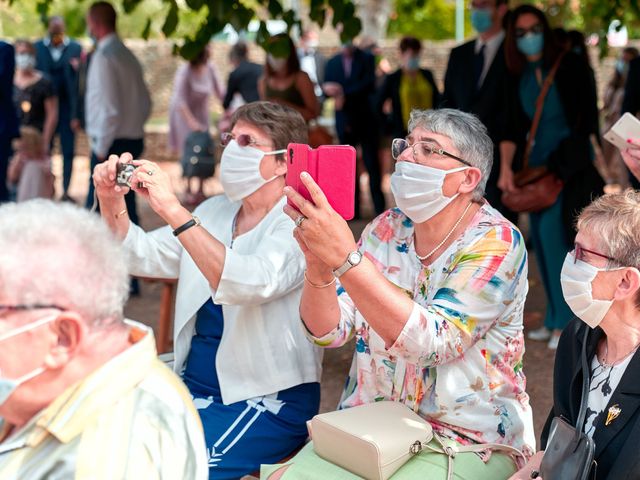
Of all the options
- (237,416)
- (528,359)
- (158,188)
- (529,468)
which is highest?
(158,188)

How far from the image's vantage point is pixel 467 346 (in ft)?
8.68

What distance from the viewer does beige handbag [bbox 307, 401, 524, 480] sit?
2504mm

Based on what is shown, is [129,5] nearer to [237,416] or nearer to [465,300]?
[237,416]

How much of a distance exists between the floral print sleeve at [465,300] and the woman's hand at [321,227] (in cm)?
28

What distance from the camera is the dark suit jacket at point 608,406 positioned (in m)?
2.23

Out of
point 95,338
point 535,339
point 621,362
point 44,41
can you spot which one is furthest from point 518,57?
point 44,41

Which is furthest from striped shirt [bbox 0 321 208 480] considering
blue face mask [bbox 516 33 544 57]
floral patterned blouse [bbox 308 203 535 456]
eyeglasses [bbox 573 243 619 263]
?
blue face mask [bbox 516 33 544 57]

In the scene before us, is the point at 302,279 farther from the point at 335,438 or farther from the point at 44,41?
the point at 44,41

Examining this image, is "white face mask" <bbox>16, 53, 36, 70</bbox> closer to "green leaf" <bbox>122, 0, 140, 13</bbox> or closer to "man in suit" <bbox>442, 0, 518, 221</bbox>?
"green leaf" <bbox>122, 0, 140, 13</bbox>

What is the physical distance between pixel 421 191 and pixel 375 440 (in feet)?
2.55

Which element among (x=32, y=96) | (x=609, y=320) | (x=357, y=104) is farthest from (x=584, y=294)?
(x=32, y=96)

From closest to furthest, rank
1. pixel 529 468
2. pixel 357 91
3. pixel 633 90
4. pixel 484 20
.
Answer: pixel 529 468, pixel 484 20, pixel 633 90, pixel 357 91

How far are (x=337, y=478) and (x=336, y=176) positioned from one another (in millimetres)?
833

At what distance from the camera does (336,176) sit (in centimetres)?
239
